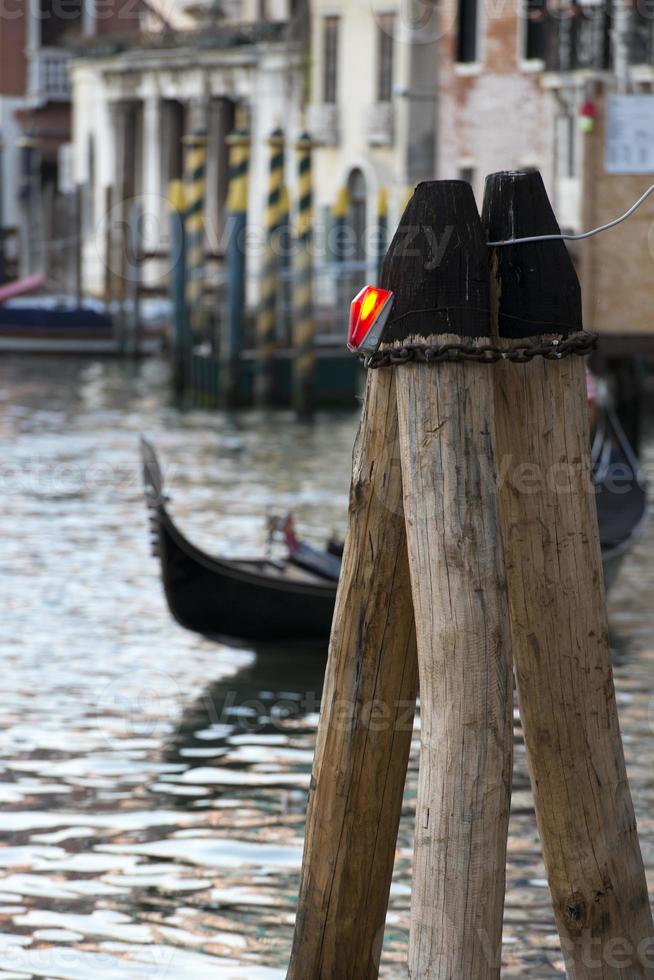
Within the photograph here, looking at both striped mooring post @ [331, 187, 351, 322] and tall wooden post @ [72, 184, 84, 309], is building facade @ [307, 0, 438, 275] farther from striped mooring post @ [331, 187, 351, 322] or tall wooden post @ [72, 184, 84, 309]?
tall wooden post @ [72, 184, 84, 309]

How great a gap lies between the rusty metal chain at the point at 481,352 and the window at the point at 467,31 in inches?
768

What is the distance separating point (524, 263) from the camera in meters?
→ 2.80

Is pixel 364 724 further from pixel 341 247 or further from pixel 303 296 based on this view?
pixel 341 247

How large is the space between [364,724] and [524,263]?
688mm

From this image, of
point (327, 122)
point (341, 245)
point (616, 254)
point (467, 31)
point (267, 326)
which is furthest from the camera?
point (327, 122)

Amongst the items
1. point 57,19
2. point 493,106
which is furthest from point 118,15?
point 493,106

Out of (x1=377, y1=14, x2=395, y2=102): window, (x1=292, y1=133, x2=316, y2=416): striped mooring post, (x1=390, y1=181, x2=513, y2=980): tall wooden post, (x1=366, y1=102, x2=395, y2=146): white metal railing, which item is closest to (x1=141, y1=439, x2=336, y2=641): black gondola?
(x1=390, y1=181, x2=513, y2=980): tall wooden post

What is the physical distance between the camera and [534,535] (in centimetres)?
279

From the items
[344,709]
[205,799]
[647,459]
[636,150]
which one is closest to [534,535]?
[344,709]

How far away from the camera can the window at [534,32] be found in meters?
20.3

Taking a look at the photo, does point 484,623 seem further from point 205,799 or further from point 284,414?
point 284,414

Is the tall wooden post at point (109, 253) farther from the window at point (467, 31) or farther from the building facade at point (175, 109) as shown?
the window at point (467, 31)

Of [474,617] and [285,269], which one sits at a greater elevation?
[285,269]

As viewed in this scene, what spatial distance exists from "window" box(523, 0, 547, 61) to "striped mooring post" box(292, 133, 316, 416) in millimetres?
4472
